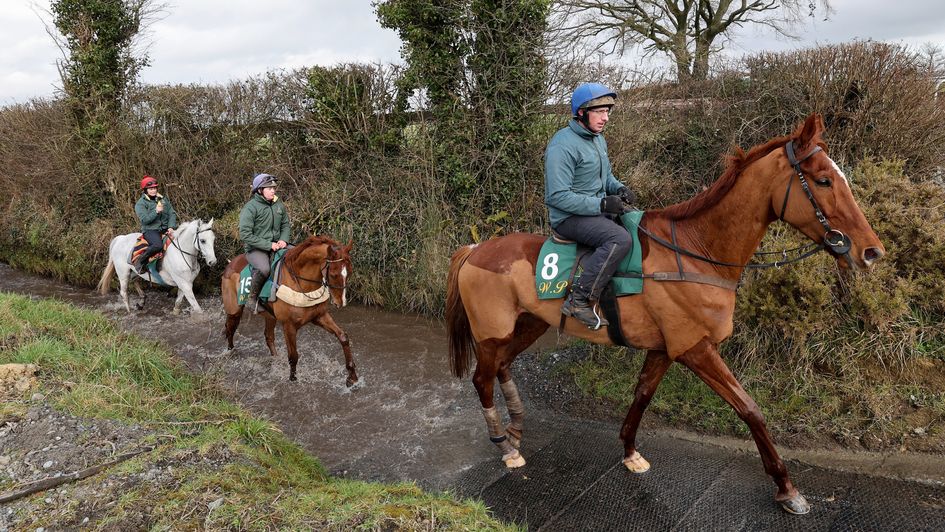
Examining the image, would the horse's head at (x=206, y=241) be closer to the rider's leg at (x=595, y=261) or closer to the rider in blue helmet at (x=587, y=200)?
the rider in blue helmet at (x=587, y=200)

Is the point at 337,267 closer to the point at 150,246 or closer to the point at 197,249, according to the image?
the point at 197,249

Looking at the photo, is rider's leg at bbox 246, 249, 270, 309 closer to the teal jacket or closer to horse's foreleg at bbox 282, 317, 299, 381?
horse's foreleg at bbox 282, 317, 299, 381

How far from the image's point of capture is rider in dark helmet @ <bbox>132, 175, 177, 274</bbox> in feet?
31.7

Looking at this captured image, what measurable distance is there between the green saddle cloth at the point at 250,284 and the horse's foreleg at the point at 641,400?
470 cm

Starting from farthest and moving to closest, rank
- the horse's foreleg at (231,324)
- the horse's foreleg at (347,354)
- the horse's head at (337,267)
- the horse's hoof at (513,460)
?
the horse's foreleg at (231,324) → the horse's foreleg at (347,354) → the horse's head at (337,267) → the horse's hoof at (513,460)

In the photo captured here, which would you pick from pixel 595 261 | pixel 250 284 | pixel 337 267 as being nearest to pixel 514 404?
pixel 595 261

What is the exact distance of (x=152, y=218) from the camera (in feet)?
32.1

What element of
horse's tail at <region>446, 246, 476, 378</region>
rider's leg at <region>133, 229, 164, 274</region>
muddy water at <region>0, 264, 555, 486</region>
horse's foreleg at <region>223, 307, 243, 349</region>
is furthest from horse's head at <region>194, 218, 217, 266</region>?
horse's tail at <region>446, 246, 476, 378</region>

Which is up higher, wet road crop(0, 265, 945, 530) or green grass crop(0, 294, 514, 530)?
green grass crop(0, 294, 514, 530)

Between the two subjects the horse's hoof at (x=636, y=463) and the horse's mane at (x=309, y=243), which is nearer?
the horse's hoof at (x=636, y=463)

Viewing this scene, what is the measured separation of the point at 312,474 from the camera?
4.43 metres

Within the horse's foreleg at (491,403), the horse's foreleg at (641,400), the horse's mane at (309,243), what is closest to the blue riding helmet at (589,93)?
the horse's foreleg at (641,400)

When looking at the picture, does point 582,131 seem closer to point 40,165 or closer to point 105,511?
point 105,511

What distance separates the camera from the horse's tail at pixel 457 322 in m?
5.12
